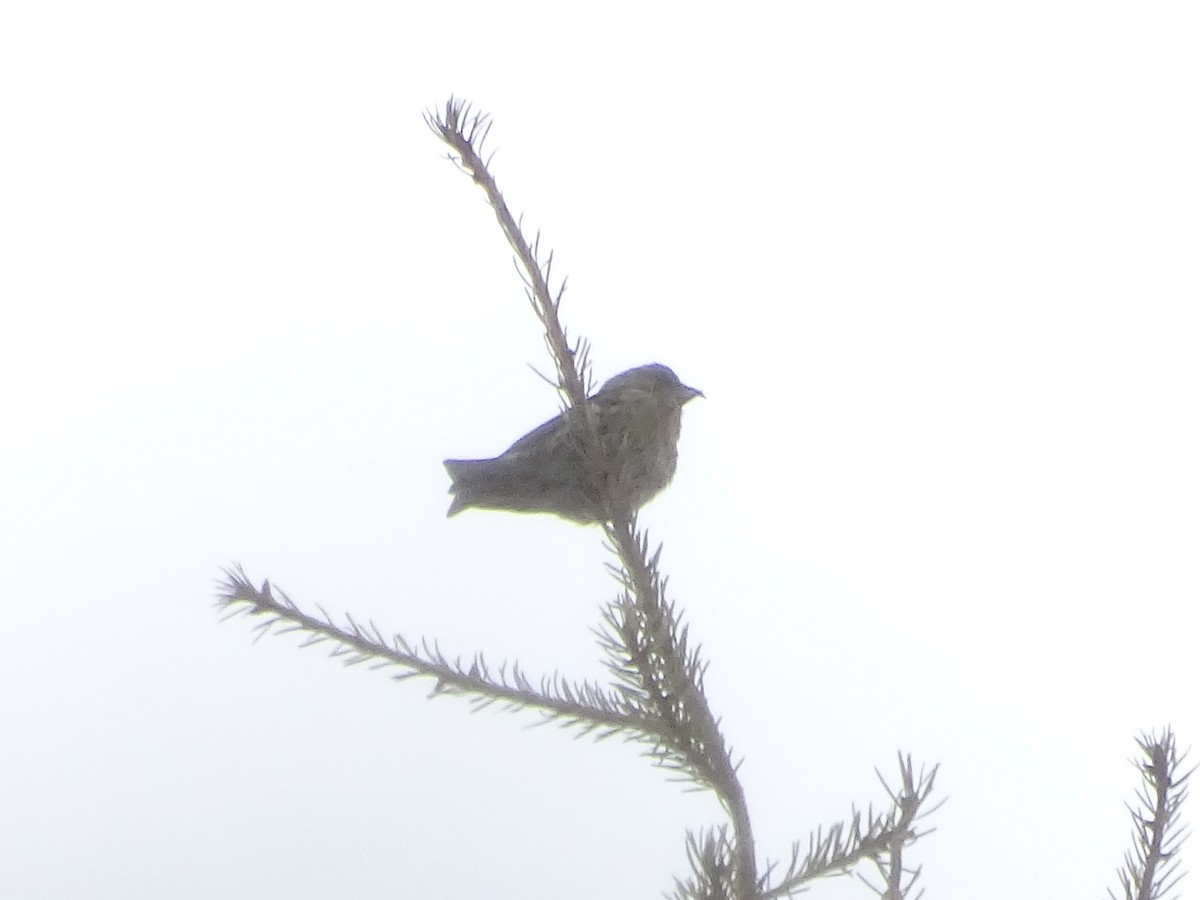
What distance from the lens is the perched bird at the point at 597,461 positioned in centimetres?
191

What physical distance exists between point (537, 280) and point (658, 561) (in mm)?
448

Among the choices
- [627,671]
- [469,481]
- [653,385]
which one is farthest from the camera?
[653,385]

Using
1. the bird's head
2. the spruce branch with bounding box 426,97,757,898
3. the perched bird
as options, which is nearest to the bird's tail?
the perched bird

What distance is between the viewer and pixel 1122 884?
1570 millimetres

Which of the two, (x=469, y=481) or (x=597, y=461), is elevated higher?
(x=469, y=481)

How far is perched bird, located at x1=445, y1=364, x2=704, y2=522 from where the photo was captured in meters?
1.91

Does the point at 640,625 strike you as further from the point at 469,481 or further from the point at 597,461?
the point at 469,481

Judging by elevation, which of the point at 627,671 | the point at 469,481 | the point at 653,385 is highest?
the point at 653,385

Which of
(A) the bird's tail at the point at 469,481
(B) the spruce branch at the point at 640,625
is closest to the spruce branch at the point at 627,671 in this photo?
(B) the spruce branch at the point at 640,625

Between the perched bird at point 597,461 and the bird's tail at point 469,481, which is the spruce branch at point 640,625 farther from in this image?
the bird's tail at point 469,481

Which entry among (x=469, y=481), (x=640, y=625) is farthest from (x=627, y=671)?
(x=469, y=481)

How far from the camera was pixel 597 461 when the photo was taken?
6.23 ft

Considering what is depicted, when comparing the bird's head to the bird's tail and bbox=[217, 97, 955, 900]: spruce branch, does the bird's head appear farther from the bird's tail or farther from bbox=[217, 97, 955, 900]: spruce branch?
bbox=[217, 97, 955, 900]: spruce branch

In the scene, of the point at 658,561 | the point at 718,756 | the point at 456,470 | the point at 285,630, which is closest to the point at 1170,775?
the point at 718,756
